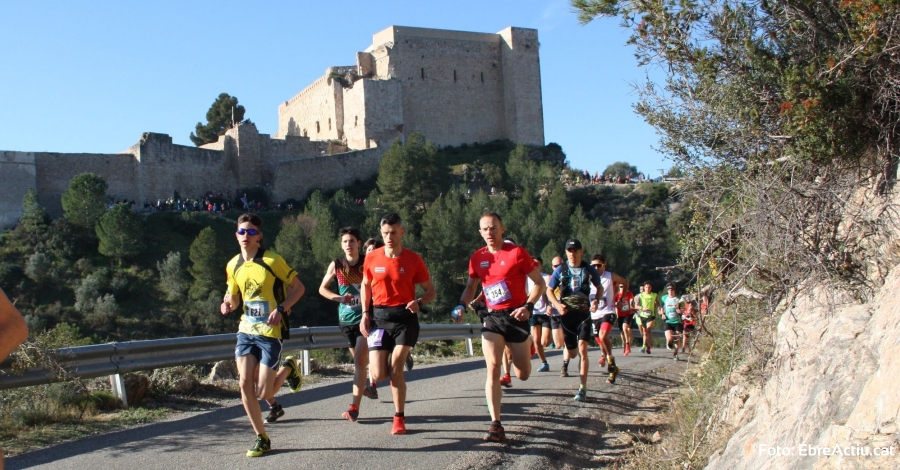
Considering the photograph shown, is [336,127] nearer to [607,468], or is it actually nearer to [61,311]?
[61,311]

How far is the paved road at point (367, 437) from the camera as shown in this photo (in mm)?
5344

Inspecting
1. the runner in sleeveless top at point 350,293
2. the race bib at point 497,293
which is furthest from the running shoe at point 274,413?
the race bib at point 497,293

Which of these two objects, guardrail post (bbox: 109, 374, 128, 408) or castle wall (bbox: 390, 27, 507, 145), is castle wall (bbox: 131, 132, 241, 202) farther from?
guardrail post (bbox: 109, 374, 128, 408)

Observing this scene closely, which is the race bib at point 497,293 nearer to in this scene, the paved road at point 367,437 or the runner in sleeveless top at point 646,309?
the paved road at point 367,437

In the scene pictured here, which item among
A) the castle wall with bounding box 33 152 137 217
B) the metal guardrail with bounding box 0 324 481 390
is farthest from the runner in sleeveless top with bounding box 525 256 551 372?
the castle wall with bounding box 33 152 137 217

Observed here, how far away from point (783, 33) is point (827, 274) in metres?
2.79

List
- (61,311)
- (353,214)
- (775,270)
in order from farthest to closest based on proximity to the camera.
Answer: (353,214)
(61,311)
(775,270)

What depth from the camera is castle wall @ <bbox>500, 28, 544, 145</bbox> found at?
243ft

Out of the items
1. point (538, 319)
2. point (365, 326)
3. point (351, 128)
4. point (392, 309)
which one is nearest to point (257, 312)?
point (365, 326)

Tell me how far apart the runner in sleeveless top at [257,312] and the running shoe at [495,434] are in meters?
1.47

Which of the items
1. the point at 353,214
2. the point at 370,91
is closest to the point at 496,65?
the point at 370,91

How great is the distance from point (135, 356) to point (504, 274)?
11.0 feet

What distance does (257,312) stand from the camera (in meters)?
5.82

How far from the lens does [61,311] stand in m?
40.9
